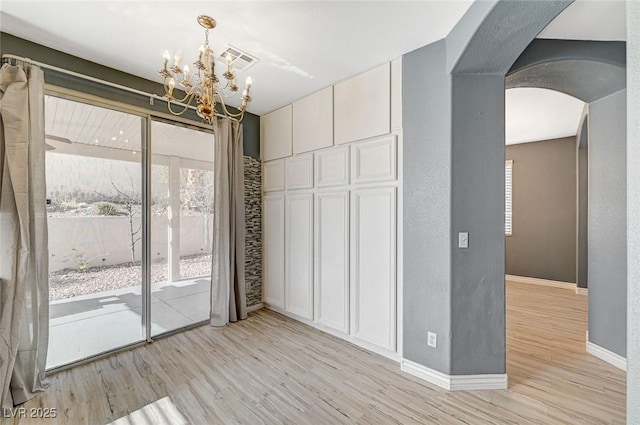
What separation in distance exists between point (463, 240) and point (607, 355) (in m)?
1.87

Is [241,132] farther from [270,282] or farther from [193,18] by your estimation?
[270,282]

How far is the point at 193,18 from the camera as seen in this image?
78.7 inches

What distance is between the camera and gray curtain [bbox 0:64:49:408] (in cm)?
196

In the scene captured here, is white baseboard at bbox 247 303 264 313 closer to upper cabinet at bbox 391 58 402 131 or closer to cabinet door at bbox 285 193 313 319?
cabinet door at bbox 285 193 313 319

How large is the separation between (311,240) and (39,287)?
238 centimetres

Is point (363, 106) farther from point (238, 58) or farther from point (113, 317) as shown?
point (113, 317)

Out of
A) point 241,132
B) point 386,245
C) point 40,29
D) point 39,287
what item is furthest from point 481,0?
point 39,287

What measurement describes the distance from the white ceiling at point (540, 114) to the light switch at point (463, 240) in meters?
2.30

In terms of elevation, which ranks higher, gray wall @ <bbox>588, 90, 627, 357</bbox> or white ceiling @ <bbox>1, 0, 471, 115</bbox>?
white ceiling @ <bbox>1, 0, 471, 115</bbox>

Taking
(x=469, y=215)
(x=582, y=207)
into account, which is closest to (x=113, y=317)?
(x=469, y=215)

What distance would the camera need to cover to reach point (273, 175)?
12.5ft

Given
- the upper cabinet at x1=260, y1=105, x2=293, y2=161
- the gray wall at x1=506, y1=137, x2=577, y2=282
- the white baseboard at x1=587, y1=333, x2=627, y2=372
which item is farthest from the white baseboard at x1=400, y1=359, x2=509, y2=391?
the gray wall at x1=506, y1=137, x2=577, y2=282

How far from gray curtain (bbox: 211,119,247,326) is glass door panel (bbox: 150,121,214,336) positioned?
193 mm

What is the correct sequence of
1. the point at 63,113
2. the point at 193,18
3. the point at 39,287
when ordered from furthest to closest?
the point at 63,113
the point at 39,287
the point at 193,18
